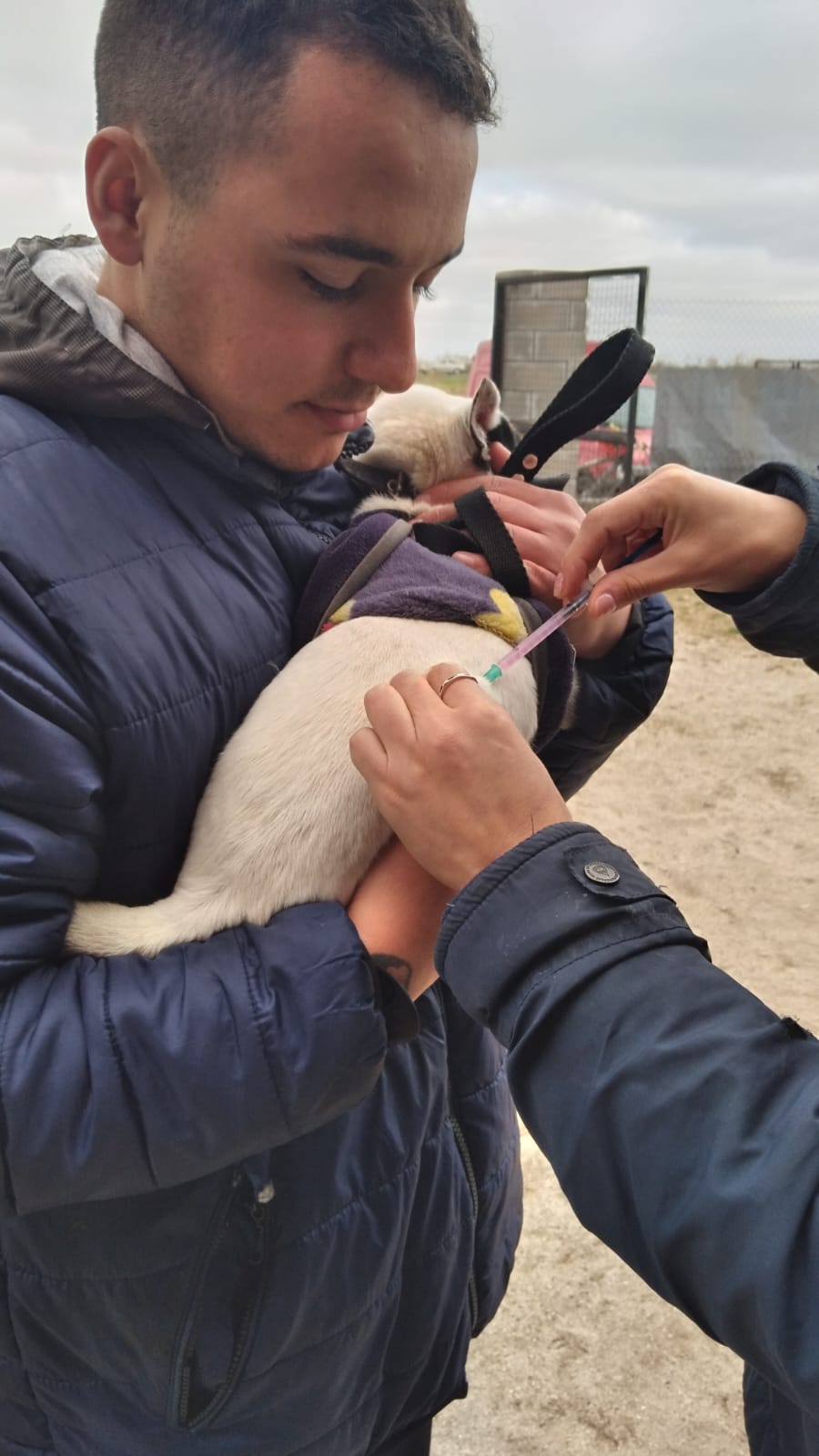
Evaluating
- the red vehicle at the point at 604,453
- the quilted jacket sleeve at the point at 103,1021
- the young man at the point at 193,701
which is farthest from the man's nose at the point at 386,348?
the red vehicle at the point at 604,453

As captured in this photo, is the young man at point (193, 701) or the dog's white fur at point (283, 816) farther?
the dog's white fur at point (283, 816)

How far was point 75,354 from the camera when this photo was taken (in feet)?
2.77

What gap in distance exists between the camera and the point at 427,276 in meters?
0.97

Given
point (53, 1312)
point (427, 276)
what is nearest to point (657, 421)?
point (427, 276)

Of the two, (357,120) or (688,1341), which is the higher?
(357,120)

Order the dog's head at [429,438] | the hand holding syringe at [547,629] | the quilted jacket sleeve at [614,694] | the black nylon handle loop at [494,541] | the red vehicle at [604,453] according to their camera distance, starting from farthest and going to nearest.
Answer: the red vehicle at [604,453], the dog's head at [429,438], the quilted jacket sleeve at [614,694], the black nylon handle loop at [494,541], the hand holding syringe at [547,629]

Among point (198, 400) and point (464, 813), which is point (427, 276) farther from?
point (464, 813)

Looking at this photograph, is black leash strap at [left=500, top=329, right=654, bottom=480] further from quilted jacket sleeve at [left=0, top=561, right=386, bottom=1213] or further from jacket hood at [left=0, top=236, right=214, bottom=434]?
quilted jacket sleeve at [left=0, top=561, right=386, bottom=1213]

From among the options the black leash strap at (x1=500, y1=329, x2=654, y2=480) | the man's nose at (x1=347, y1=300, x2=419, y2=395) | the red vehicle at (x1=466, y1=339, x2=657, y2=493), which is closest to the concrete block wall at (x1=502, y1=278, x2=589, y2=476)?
the red vehicle at (x1=466, y1=339, x2=657, y2=493)

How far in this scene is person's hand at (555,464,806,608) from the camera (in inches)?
43.8

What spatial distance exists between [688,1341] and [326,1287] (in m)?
1.37

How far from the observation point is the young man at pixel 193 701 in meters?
0.76

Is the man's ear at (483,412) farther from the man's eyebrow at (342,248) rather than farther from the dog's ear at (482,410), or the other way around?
the man's eyebrow at (342,248)

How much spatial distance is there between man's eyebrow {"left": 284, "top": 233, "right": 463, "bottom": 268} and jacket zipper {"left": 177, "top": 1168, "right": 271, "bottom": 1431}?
83 centimetres
